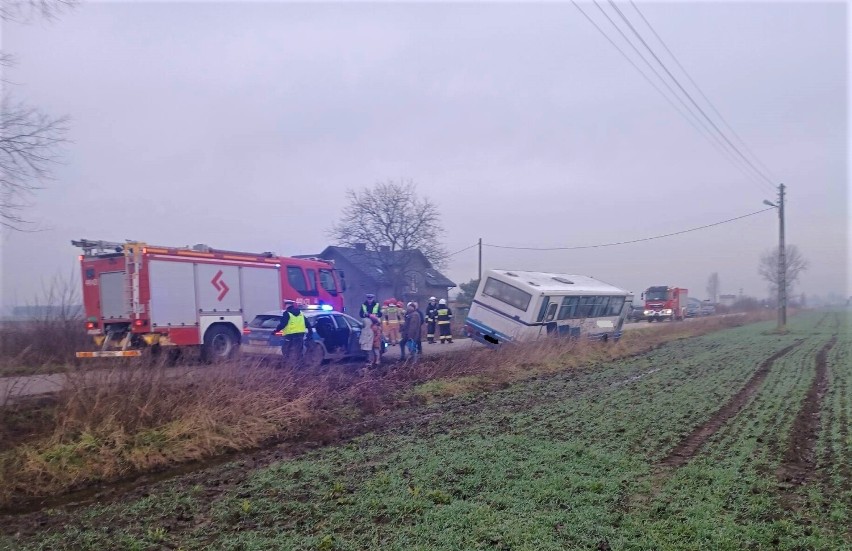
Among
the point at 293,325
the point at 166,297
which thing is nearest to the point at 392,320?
the point at 293,325

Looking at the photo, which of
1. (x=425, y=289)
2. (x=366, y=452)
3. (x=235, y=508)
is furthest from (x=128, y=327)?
(x=425, y=289)

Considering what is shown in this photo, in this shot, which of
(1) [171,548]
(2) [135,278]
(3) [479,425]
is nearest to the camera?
(1) [171,548]

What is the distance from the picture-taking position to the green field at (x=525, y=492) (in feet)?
17.0

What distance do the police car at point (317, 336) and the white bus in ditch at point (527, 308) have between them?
5.74 metres

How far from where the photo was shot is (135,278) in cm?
1545

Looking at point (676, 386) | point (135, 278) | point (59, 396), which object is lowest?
point (676, 386)

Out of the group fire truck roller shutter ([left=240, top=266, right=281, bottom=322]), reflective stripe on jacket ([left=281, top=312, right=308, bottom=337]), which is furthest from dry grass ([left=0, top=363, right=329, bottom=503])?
fire truck roller shutter ([left=240, top=266, right=281, bottom=322])

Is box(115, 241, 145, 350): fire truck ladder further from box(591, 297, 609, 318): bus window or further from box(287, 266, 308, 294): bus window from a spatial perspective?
box(591, 297, 609, 318): bus window

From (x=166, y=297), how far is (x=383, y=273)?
23.5m

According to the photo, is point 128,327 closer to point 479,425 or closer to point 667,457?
point 479,425

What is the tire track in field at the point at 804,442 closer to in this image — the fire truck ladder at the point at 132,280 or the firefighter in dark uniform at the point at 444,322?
the firefighter in dark uniform at the point at 444,322

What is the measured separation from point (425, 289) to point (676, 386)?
31.7 m

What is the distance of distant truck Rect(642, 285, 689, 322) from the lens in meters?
53.7

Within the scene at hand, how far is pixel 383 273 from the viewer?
128ft
